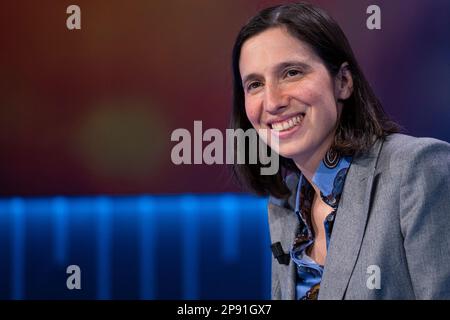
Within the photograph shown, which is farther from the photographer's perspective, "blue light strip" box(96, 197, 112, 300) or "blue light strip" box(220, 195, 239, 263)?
"blue light strip" box(220, 195, 239, 263)

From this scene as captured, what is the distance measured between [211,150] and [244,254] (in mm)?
626

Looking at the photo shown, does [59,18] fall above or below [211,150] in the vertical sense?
above

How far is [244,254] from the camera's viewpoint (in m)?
2.68

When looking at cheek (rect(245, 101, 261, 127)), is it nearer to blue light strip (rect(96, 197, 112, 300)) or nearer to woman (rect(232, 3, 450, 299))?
woman (rect(232, 3, 450, 299))

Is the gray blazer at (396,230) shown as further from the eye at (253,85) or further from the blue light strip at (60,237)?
the blue light strip at (60,237)

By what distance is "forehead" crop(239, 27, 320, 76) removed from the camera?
3.67 ft

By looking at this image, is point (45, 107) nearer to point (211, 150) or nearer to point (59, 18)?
point (59, 18)

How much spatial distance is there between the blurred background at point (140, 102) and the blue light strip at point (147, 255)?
0.07 ft

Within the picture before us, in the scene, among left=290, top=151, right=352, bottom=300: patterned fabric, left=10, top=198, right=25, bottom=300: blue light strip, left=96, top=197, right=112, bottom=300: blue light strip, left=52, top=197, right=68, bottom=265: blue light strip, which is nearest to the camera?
left=290, top=151, right=352, bottom=300: patterned fabric

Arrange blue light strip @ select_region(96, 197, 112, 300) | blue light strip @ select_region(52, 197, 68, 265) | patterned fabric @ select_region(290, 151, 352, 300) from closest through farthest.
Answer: patterned fabric @ select_region(290, 151, 352, 300) → blue light strip @ select_region(96, 197, 112, 300) → blue light strip @ select_region(52, 197, 68, 265)

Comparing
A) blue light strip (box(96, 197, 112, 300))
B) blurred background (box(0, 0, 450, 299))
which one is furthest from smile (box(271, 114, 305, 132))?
blurred background (box(0, 0, 450, 299))
